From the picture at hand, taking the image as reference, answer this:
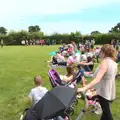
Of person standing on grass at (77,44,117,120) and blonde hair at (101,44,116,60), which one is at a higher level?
blonde hair at (101,44,116,60)

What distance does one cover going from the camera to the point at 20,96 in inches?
399

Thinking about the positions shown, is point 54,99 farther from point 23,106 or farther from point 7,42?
point 7,42

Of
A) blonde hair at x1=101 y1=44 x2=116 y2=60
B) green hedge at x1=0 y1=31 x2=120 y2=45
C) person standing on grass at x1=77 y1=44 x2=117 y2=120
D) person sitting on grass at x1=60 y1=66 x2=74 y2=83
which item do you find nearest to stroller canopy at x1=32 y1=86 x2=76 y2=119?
person standing on grass at x1=77 y1=44 x2=117 y2=120

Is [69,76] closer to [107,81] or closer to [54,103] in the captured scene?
[107,81]

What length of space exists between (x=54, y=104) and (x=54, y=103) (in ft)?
0.05

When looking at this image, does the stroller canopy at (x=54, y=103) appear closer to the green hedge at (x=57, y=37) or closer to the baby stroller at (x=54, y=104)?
the baby stroller at (x=54, y=104)

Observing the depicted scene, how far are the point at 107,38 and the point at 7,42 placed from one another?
23423 mm

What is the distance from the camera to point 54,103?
14.3ft

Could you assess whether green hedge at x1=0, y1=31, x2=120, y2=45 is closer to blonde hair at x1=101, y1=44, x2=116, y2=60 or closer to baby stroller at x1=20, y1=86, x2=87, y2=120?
blonde hair at x1=101, y1=44, x2=116, y2=60

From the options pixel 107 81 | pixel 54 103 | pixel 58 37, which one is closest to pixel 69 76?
pixel 107 81

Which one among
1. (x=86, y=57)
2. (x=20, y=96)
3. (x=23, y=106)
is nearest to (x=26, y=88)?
(x=20, y=96)

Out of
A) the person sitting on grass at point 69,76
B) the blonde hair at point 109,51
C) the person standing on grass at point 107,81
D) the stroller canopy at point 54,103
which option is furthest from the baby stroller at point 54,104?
the person sitting on grass at point 69,76

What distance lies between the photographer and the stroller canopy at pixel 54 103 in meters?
4.33

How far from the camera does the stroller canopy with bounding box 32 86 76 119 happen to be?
4.33 m
